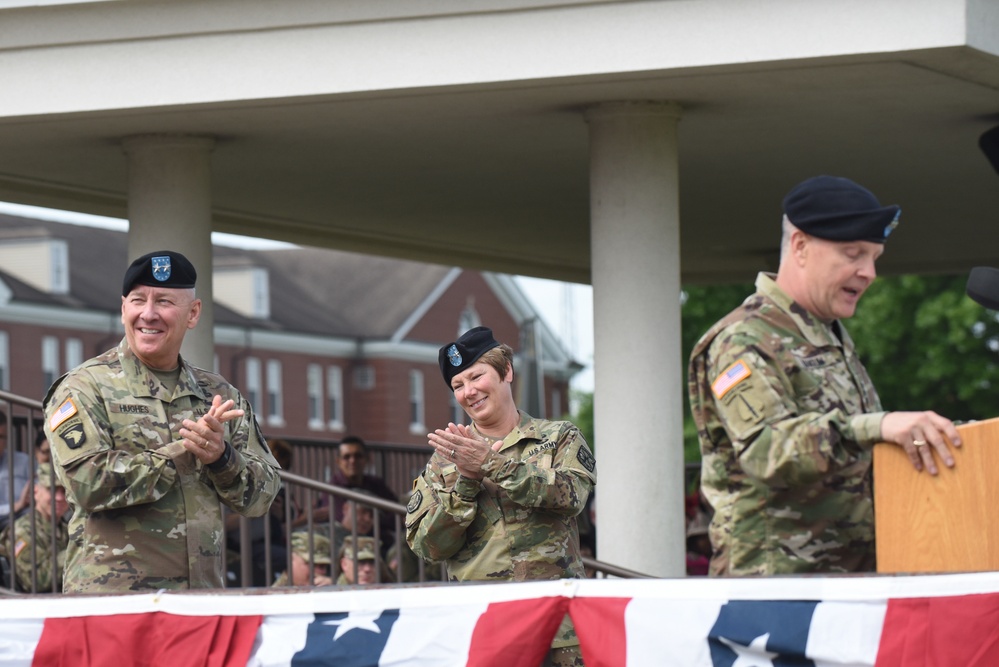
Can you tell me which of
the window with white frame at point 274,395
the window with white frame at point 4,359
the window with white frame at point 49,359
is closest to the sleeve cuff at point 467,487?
the window with white frame at point 4,359

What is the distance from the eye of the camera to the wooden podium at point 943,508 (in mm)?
3906

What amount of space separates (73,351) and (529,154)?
43.8 meters

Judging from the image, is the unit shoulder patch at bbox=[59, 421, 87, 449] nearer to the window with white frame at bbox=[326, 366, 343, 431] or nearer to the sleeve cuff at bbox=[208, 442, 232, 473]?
the sleeve cuff at bbox=[208, 442, 232, 473]

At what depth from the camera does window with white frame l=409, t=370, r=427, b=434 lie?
6625 centimetres

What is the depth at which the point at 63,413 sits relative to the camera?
19.1 feet

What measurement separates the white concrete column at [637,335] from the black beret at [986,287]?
6132mm

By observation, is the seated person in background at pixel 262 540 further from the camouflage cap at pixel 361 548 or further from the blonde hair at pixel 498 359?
the blonde hair at pixel 498 359

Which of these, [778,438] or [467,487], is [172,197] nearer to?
[467,487]

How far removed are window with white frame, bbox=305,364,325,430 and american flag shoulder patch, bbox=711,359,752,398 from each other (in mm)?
59163

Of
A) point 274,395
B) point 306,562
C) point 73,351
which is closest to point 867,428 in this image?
point 306,562

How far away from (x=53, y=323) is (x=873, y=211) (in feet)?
168

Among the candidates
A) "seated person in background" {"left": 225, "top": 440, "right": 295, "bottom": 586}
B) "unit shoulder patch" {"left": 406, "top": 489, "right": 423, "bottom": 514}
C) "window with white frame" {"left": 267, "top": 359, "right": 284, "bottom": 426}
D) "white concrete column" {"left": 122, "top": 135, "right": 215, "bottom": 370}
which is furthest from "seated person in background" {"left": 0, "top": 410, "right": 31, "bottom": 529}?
"window with white frame" {"left": 267, "top": 359, "right": 284, "bottom": 426}

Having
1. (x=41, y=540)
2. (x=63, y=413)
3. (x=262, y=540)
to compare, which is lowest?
(x=262, y=540)

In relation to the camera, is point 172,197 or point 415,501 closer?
point 415,501
